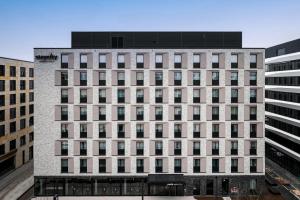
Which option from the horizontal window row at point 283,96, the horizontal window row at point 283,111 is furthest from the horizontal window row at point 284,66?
the horizontal window row at point 283,111

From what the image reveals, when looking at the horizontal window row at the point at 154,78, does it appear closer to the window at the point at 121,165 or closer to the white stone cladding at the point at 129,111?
the white stone cladding at the point at 129,111

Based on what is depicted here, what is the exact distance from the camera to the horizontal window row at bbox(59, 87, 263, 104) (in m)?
49.2

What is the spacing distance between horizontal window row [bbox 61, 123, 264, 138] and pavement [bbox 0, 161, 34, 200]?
38.1 ft

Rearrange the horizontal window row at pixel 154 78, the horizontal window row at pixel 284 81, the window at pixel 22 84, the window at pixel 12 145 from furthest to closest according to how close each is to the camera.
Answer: the window at pixel 22 84
the window at pixel 12 145
the horizontal window row at pixel 284 81
the horizontal window row at pixel 154 78

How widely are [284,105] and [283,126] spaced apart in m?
4.49

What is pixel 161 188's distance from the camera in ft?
164

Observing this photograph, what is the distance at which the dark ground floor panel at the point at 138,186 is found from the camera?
49.8 meters

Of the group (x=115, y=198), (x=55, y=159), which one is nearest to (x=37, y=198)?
(x=55, y=159)

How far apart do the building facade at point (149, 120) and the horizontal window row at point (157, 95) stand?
15 cm

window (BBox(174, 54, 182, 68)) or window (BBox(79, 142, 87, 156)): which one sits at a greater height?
window (BBox(174, 54, 182, 68))

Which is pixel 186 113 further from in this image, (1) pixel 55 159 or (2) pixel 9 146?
(2) pixel 9 146

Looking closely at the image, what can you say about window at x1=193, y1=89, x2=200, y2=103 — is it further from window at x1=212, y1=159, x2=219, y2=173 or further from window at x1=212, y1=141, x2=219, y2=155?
window at x1=212, y1=159, x2=219, y2=173

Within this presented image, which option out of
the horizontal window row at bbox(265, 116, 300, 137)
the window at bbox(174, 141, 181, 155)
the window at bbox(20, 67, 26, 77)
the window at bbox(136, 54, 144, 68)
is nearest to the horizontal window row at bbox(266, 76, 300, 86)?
the horizontal window row at bbox(265, 116, 300, 137)

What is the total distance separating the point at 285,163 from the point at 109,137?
36.1m
